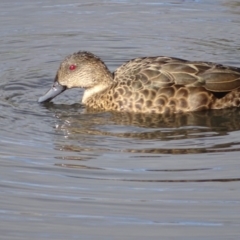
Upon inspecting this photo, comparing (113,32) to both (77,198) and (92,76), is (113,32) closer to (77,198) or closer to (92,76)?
(92,76)

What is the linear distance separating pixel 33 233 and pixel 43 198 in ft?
2.52

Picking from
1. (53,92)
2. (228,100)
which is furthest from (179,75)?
(53,92)

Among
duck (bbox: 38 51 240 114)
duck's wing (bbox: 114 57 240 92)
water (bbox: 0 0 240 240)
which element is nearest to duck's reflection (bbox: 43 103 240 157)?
water (bbox: 0 0 240 240)

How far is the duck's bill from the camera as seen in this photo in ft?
37.9

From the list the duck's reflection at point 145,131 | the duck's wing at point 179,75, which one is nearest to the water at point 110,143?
the duck's reflection at point 145,131

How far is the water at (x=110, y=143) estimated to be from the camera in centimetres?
754

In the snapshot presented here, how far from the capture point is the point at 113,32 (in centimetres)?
1452

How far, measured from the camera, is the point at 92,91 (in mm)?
11766

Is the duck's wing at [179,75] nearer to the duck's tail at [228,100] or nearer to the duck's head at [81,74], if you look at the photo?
the duck's tail at [228,100]

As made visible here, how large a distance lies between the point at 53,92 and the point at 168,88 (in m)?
1.42

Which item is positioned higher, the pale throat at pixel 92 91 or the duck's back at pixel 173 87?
the duck's back at pixel 173 87

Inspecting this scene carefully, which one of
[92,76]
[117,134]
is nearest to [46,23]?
[92,76]

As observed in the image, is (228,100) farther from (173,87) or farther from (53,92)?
(53,92)

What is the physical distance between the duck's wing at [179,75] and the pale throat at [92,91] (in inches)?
15.6
